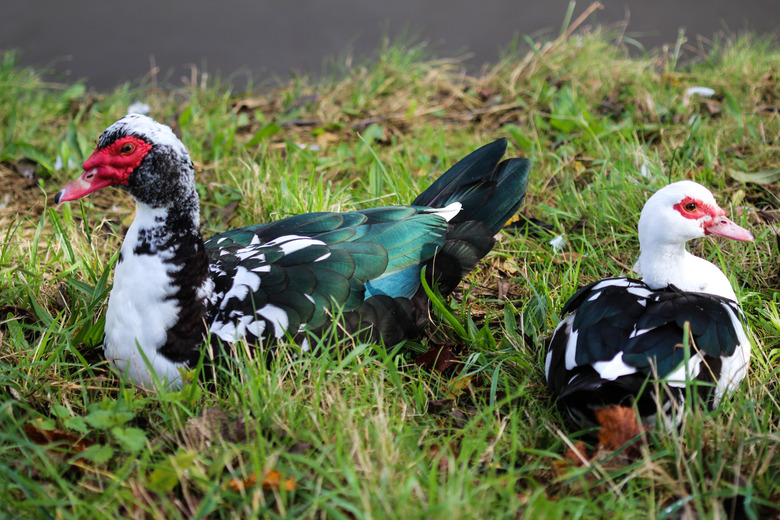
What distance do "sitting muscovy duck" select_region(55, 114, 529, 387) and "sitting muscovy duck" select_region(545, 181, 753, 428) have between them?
0.50 metres

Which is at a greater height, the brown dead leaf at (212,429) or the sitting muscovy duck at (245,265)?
the sitting muscovy duck at (245,265)

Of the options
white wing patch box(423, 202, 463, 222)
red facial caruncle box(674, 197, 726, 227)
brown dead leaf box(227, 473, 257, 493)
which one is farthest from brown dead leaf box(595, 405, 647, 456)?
white wing patch box(423, 202, 463, 222)

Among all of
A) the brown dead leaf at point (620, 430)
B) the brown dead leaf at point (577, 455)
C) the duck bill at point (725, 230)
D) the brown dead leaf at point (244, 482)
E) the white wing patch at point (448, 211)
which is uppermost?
the white wing patch at point (448, 211)

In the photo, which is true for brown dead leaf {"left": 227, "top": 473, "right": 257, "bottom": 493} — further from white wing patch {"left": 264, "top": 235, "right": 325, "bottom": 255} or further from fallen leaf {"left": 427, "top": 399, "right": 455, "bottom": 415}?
white wing patch {"left": 264, "top": 235, "right": 325, "bottom": 255}

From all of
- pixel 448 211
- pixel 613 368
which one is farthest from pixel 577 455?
pixel 448 211

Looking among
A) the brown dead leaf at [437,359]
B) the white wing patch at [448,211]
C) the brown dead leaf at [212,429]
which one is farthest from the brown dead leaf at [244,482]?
the white wing patch at [448,211]

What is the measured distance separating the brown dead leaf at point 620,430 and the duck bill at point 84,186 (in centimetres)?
151

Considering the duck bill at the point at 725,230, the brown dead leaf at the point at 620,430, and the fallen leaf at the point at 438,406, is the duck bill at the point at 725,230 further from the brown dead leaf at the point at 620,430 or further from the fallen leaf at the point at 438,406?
the fallen leaf at the point at 438,406

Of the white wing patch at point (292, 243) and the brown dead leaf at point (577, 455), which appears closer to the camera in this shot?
the brown dead leaf at point (577, 455)

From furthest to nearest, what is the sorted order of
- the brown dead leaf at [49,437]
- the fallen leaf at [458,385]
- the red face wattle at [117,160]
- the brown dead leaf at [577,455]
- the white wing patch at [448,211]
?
the white wing patch at [448,211] → the fallen leaf at [458,385] → the red face wattle at [117,160] → the brown dead leaf at [49,437] → the brown dead leaf at [577,455]

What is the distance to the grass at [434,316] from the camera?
1587 mm

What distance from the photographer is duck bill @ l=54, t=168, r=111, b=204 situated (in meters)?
2.02

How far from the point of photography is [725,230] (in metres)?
2.21

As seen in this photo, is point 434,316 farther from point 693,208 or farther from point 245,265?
point 693,208
